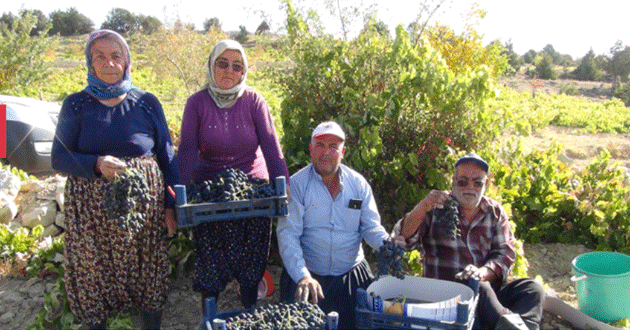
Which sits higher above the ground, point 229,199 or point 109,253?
point 229,199

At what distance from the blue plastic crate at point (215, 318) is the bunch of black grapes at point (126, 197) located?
64cm

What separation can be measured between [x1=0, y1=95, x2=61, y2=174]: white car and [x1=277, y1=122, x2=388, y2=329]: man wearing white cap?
517 cm

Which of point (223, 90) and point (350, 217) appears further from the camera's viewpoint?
point (350, 217)

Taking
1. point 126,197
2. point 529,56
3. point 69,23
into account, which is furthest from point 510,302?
point 69,23

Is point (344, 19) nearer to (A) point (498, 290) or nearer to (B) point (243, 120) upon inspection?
(B) point (243, 120)

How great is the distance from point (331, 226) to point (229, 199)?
2.12 ft

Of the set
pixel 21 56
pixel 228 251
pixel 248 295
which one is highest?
pixel 21 56

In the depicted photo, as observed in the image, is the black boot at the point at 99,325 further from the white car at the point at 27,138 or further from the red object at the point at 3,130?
the white car at the point at 27,138

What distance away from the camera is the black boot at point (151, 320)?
285 cm

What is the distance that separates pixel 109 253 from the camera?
8.67 feet

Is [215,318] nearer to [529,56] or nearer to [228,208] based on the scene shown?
[228,208]

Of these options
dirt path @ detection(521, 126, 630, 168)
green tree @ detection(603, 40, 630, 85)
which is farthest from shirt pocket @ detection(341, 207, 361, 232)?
green tree @ detection(603, 40, 630, 85)

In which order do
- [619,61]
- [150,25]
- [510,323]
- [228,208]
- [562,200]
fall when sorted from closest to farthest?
[510,323], [228,208], [562,200], [150,25], [619,61]

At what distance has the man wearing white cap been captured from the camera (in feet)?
9.00
